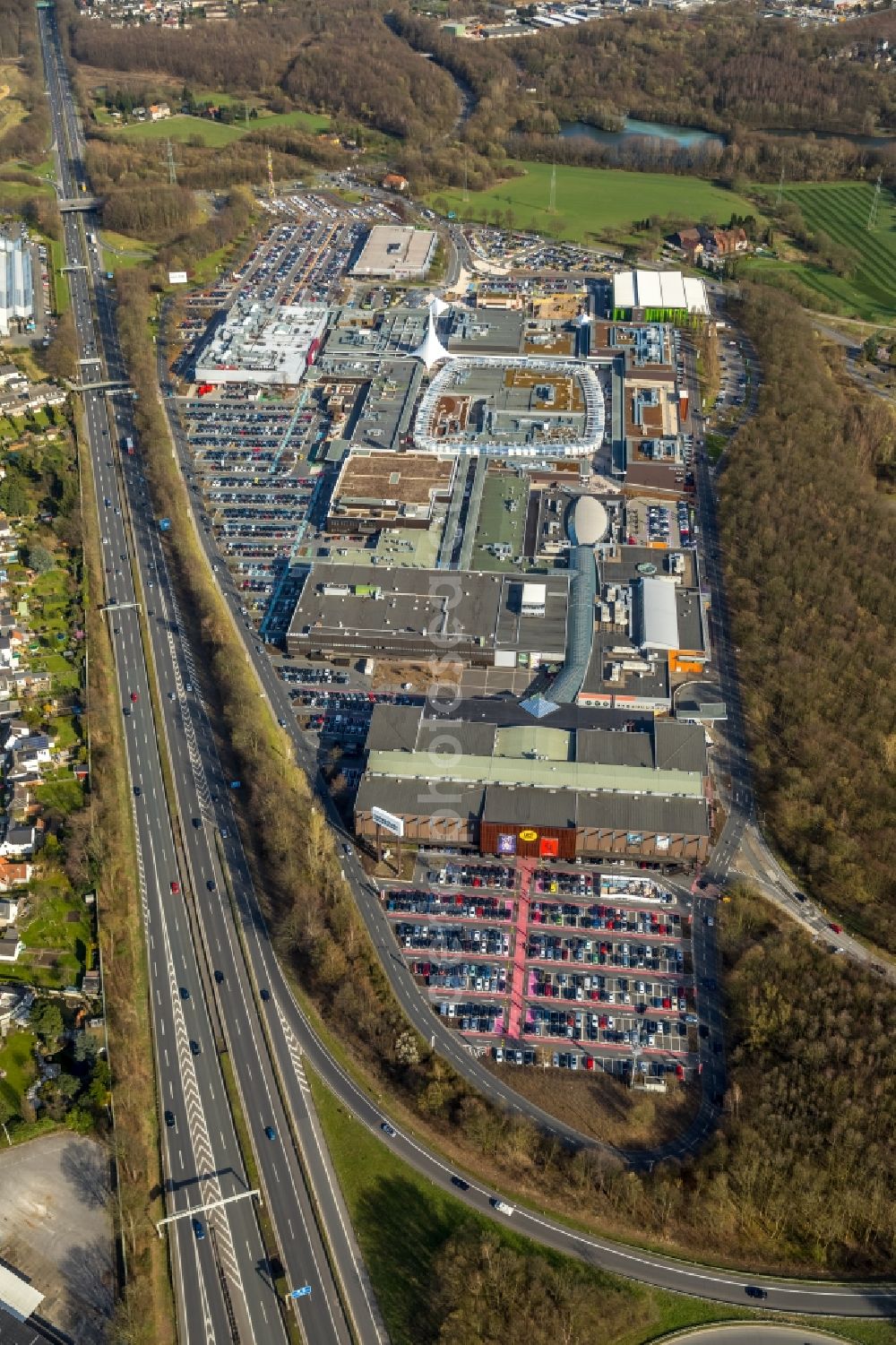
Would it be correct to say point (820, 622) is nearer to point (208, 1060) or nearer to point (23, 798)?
point (208, 1060)

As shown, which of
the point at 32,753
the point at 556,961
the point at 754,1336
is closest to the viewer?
the point at 754,1336

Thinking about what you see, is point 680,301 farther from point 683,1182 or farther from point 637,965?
point 683,1182

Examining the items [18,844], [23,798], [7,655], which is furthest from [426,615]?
[18,844]

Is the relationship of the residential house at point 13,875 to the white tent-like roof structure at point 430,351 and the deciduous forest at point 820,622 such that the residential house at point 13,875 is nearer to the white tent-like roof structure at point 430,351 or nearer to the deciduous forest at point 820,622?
the deciduous forest at point 820,622

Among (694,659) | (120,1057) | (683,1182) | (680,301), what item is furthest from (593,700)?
(680,301)

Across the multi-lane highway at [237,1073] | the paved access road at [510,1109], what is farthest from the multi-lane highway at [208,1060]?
the paved access road at [510,1109]

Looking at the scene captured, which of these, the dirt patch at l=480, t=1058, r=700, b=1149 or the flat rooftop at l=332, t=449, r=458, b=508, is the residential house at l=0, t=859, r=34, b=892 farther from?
the flat rooftop at l=332, t=449, r=458, b=508

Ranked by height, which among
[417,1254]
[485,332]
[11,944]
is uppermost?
[485,332]
